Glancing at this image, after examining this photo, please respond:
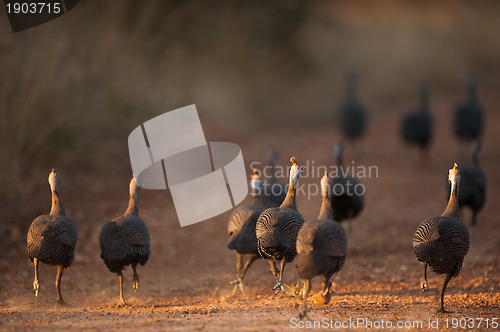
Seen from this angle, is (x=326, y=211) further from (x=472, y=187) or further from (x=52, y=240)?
(x=472, y=187)

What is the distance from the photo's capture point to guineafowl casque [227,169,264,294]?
7.66 metres

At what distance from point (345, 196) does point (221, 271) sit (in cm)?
184

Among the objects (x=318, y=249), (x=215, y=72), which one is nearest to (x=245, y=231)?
(x=318, y=249)

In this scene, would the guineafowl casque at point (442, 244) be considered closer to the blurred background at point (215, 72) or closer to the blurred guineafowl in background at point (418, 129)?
the blurred background at point (215, 72)

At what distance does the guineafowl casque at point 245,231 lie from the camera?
7.66 metres

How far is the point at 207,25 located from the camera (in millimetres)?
21781

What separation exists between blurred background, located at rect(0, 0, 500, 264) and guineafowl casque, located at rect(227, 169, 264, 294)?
12.3 ft

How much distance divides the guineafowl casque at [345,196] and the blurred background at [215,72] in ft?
13.3

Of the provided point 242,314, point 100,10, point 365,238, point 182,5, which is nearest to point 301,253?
point 242,314

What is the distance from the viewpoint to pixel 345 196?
9656mm

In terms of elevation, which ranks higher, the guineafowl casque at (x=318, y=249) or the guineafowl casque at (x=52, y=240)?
the guineafowl casque at (x=52, y=240)

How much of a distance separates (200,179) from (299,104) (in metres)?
14.3

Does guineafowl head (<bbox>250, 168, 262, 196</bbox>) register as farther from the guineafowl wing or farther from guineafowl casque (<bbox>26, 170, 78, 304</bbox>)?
guineafowl casque (<bbox>26, 170, 78, 304</bbox>)

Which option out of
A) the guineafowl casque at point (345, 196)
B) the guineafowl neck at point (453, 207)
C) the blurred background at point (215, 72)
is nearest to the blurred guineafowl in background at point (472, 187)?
the guineafowl casque at point (345, 196)
